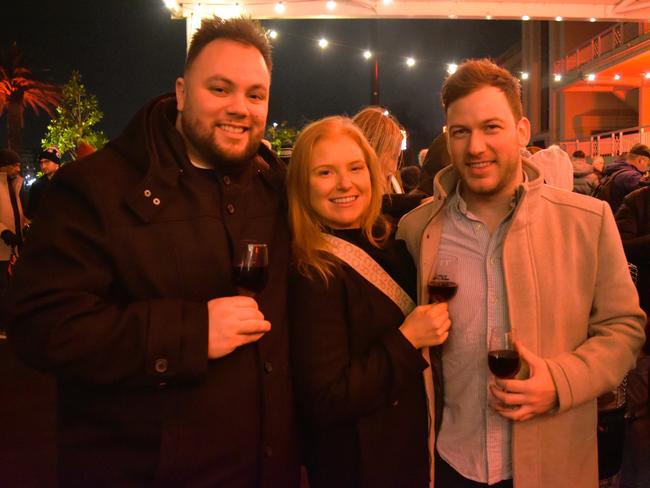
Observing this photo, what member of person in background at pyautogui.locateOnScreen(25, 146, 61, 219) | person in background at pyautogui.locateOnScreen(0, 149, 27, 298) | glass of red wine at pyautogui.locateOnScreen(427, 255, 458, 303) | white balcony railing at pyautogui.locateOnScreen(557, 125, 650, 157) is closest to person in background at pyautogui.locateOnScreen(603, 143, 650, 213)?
glass of red wine at pyautogui.locateOnScreen(427, 255, 458, 303)

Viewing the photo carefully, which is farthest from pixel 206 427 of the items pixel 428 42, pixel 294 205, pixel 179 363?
pixel 428 42

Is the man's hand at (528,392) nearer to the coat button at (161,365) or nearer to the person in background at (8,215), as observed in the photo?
the coat button at (161,365)

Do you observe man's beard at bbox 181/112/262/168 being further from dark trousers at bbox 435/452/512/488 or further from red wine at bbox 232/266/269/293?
dark trousers at bbox 435/452/512/488

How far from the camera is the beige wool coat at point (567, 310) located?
1.82 meters

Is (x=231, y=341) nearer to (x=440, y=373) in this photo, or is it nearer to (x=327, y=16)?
(x=440, y=373)

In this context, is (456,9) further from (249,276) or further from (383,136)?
(249,276)

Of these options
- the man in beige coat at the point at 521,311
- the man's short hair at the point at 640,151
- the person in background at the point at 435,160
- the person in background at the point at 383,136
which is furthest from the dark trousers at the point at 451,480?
the man's short hair at the point at 640,151

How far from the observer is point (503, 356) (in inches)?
67.4

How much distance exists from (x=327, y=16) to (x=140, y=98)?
5974 centimetres

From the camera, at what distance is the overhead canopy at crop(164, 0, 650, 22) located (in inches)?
258

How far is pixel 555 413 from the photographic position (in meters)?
1.85

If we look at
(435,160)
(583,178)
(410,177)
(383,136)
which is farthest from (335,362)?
(583,178)

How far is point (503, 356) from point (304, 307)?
72 centimetres

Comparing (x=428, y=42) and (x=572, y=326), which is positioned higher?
(x=428, y=42)
